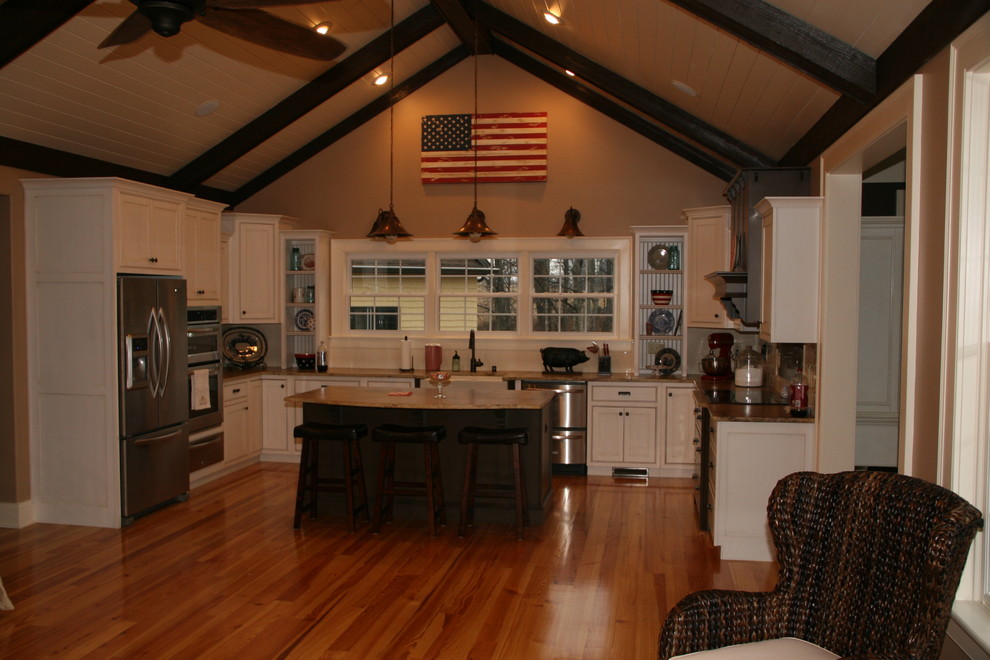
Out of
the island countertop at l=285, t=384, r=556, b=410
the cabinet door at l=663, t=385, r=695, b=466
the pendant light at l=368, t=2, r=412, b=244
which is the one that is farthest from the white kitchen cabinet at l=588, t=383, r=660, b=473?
the pendant light at l=368, t=2, r=412, b=244

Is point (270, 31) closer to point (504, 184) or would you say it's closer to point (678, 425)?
point (504, 184)

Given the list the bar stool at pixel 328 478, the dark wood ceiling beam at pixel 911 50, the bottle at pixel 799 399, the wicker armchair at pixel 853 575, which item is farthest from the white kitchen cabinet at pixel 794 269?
the bar stool at pixel 328 478

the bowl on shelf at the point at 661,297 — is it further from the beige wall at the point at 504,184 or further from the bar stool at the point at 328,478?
the bar stool at the point at 328,478

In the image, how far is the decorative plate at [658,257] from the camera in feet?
23.1

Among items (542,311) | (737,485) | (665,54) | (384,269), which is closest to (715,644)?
(737,485)

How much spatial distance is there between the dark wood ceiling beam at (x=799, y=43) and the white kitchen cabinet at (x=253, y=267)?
5119mm

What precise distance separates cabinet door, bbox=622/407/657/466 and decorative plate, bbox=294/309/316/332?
11.0 ft

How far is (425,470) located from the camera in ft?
16.9

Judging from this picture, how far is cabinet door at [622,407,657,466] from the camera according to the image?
264 inches

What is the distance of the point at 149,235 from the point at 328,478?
7.42 ft

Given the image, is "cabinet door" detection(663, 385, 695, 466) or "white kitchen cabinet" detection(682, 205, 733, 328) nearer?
"white kitchen cabinet" detection(682, 205, 733, 328)

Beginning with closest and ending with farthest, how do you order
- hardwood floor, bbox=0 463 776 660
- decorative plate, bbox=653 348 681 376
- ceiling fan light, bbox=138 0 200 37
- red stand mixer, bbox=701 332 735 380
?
1. ceiling fan light, bbox=138 0 200 37
2. hardwood floor, bbox=0 463 776 660
3. red stand mixer, bbox=701 332 735 380
4. decorative plate, bbox=653 348 681 376

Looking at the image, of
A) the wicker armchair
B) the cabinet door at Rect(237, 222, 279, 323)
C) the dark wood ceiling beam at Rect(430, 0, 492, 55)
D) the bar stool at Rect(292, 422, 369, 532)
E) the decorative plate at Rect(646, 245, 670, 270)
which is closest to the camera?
the wicker armchair

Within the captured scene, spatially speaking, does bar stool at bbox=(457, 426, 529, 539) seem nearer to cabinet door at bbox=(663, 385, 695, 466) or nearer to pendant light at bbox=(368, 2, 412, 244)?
pendant light at bbox=(368, 2, 412, 244)
